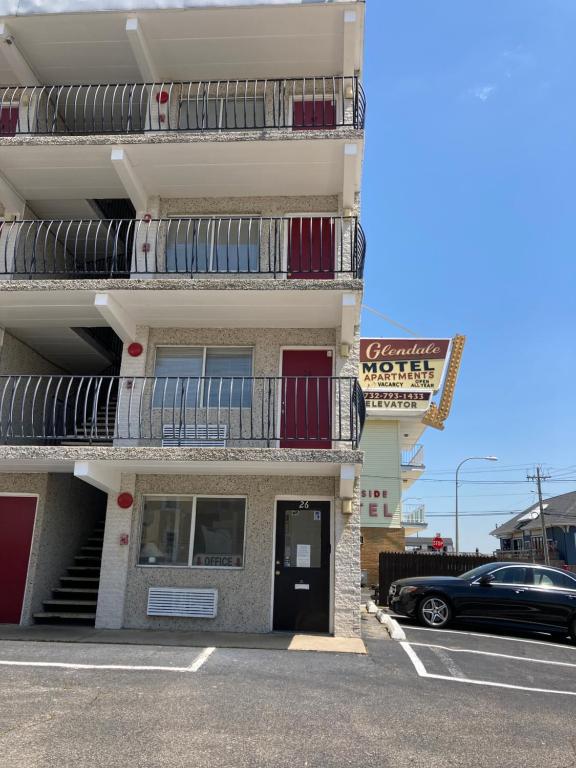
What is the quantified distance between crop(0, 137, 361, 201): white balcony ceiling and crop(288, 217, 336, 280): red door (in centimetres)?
66

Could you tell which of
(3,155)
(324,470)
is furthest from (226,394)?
(3,155)

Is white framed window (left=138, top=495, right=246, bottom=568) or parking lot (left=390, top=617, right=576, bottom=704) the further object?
white framed window (left=138, top=495, right=246, bottom=568)

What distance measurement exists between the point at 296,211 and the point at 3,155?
17.8ft

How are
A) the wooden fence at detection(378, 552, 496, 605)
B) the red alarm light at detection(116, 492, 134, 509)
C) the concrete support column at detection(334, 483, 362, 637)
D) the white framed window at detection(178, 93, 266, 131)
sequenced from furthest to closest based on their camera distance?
1. the wooden fence at detection(378, 552, 496, 605)
2. the white framed window at detection(178, 93, 266, 131)
3. the red alarm light at detection(116, 492, 134, 509)
4. the concrete support column at detection(334, 483, 362, 637)

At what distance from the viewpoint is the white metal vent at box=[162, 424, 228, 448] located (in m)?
10.3

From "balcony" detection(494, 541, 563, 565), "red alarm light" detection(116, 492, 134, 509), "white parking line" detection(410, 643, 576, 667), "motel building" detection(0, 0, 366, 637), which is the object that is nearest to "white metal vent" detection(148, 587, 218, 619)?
"motel building" detection(0, 0, 366, 637)

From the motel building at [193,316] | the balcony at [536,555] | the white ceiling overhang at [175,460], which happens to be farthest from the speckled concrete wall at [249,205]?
the balcony at [536,555]

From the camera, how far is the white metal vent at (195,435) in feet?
33.9

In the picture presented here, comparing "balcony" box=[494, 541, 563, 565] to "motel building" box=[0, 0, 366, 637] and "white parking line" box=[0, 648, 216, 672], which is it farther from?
"white parking line" box=[0, 648, 216, 672]

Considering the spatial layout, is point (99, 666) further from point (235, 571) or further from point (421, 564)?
point (421, 564)

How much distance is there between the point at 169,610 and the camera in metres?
9.94

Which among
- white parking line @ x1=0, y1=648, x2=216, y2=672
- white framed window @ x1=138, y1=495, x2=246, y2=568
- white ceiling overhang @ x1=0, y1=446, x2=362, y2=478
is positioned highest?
white ceiling overhang @ x1=0, y1=446, x2=362, y2=478


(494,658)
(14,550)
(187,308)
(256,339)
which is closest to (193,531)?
(14,550)

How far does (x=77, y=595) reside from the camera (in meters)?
11.1
